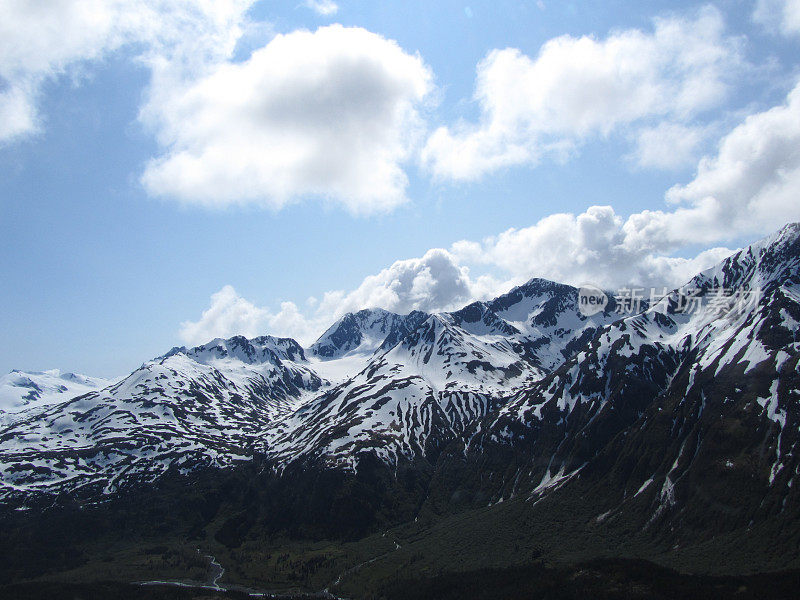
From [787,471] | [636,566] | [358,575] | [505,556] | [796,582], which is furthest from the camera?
[358,575]

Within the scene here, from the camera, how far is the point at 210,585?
640 ft

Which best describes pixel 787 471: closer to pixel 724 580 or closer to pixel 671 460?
pixel 671 460

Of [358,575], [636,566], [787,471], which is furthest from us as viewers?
[358,575]

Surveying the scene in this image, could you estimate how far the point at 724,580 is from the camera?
127 metres

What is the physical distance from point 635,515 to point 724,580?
5785 cm

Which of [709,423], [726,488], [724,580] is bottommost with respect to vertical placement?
[724,580]

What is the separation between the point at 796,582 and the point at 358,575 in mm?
135482

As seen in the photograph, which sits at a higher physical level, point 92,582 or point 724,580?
point 92,582

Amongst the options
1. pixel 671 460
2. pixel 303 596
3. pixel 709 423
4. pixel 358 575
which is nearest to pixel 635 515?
pixel 671 460

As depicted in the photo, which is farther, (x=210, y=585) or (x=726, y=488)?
(x=210, y=585)

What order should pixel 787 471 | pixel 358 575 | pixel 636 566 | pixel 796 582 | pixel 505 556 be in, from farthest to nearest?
pixel 358 575 < pixel 505 556 < pixel 787 471 < pixel 636 566 < pixel 796 582

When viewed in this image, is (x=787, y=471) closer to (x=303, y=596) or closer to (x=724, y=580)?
(x=724, y=580)

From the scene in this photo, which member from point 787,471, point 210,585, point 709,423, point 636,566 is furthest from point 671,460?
point 210,585

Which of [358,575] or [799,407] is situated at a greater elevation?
[799,407]
